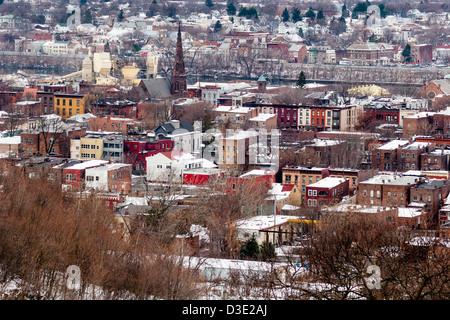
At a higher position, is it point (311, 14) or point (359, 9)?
point (359, 9)

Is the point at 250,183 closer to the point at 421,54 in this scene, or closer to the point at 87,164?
the point at 87,164

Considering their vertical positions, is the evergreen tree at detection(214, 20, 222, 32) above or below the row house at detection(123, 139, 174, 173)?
above

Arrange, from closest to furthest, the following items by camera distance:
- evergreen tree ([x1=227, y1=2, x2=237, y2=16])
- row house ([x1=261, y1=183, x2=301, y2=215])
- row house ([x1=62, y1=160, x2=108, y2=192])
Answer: row house ([x1=261, y1=183, x2=301, y2=215]), row house ([x1=62, y1=160, x2=108, y2=192]), evergreen tree ([x1=227, y1=2, x2=237, y2=16])

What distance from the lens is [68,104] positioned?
3319cm

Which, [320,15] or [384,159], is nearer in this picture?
[384,159]

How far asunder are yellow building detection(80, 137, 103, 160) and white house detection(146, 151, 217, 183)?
6.19ft

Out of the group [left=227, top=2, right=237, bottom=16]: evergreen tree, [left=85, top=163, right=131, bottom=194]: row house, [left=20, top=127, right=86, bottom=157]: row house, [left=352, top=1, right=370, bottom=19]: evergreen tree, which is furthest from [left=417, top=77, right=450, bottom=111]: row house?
[left=227, top=2, right=237, bottom=16]: evergreen tree

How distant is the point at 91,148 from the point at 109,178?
3690mm

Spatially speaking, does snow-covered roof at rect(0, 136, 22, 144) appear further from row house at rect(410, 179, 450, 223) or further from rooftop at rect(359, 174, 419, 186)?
row house at rect(410, 179, 450, 223)

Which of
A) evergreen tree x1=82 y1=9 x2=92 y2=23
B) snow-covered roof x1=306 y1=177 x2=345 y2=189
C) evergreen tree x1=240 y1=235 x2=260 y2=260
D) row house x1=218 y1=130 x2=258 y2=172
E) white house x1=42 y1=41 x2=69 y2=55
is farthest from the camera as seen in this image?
evergreen tree x1=82 y1=9 x2=92 y2=23

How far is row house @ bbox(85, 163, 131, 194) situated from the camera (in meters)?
20.2

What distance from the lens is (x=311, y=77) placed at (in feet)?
175

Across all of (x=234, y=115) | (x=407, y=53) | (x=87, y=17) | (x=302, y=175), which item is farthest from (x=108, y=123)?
(x=87, y=17)
